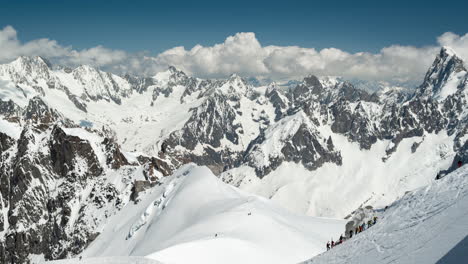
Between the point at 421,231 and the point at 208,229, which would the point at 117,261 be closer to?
the point at 208,229

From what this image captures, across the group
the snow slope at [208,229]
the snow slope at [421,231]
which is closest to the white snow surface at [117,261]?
the snow slope at [208,229]

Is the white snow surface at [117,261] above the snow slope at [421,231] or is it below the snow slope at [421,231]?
below

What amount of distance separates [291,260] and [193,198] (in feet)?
226

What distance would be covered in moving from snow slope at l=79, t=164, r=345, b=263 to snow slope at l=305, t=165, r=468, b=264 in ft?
137

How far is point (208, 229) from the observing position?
338 ft

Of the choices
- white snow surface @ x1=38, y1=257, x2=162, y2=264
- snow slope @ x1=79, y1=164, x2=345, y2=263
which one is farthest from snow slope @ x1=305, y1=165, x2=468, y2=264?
snow slope @ x1=79, y1=164, x2=345, y2=263

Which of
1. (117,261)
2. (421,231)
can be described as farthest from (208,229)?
(421,231)

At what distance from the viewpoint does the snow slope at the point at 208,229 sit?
82.6 meters

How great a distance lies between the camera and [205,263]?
76.2m

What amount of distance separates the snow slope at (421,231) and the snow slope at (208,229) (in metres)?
41.8

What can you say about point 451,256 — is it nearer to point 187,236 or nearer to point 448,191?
point 448,191

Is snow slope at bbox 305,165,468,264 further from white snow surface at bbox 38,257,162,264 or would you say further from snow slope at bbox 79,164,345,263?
snow slope at bbox 79,164,345,263

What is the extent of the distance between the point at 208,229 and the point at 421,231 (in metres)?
74.9

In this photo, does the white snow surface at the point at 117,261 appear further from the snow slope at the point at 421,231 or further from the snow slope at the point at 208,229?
the snow slope at the point at 421,231
